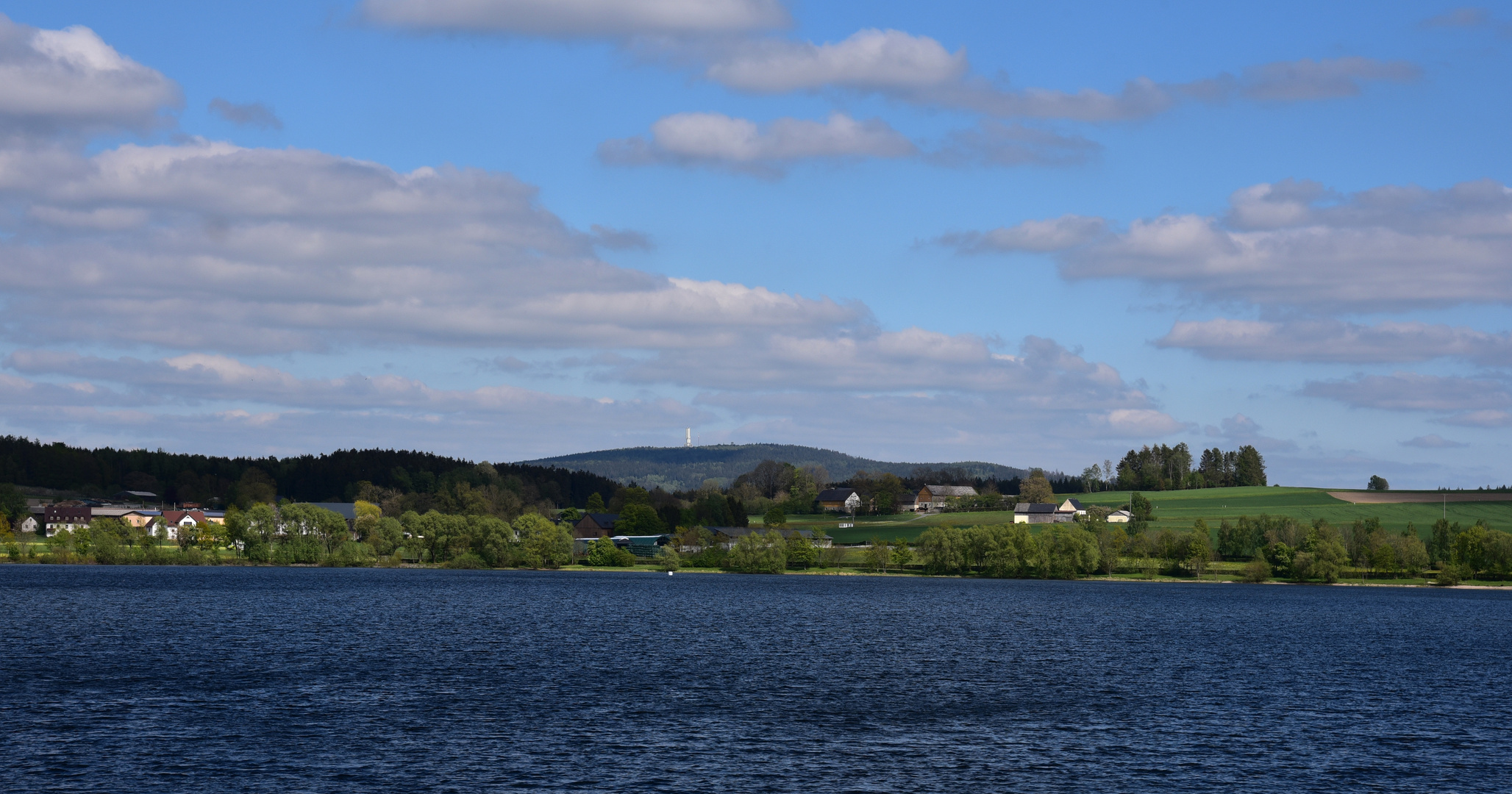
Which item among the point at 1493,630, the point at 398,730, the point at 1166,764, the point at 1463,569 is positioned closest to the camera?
the point at 1166,764

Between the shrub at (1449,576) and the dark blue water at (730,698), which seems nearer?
the dark blue water at (730,698)

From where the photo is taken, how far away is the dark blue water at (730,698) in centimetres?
5119

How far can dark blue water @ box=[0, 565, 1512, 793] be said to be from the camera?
5119 centimetres

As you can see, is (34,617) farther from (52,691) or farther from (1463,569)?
(1463,569)

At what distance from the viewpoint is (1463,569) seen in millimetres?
190375

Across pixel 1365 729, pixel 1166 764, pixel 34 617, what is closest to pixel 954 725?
pixel 1166 764

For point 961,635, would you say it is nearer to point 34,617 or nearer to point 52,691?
point 52,691

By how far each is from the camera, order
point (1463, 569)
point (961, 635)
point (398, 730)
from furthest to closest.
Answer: point (1463, 569)
point (961, 635)
point (398, 730)

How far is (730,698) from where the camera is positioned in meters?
70.4

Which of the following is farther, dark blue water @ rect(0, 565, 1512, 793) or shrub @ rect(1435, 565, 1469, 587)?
shrub @ rect(1435, 565, 1469, 587)

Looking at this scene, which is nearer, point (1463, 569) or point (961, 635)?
point (961, 635)

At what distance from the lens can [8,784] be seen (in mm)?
46406

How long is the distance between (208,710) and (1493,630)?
12212cm

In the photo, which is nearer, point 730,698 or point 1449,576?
point 730,698
